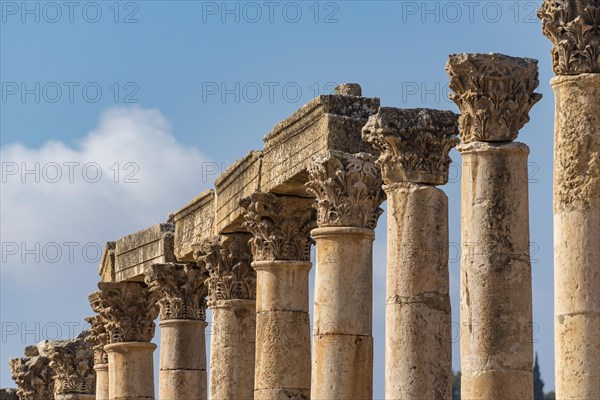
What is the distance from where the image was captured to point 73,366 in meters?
63.1

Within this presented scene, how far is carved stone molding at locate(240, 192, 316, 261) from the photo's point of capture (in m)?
39.5

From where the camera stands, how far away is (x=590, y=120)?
85.8ft

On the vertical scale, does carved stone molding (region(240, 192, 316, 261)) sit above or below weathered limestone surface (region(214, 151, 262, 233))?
below

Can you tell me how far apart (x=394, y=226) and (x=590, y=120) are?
7044mm

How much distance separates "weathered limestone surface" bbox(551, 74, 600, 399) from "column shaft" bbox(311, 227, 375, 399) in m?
9.56

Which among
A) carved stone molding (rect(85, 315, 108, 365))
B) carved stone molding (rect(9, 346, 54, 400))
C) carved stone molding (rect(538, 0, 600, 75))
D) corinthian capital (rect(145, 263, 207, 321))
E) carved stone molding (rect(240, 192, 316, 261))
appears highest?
carved stone molding (rect(538, 0, 600, 75))

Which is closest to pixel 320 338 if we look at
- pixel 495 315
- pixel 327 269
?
pixel 327 269

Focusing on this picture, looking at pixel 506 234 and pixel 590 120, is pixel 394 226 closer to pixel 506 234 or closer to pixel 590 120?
pixel 506 234

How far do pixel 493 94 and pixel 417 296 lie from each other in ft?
13.4

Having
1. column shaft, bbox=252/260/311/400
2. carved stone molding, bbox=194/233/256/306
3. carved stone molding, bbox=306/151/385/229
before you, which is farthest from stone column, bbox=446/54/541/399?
carved stone molding, bbox=194/233/256/306

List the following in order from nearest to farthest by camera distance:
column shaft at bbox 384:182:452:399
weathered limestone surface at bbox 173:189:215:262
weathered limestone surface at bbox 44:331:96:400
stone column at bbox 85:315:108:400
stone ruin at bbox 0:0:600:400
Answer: stone ruin at bbox 0:0:600:400
column shaft at bbox 384:182:452:399
weathered limestone surface at bbox 173:189:215:262
stone column at bbox 85:315:108:400
weathered limestone surface at bbox 44:331:96:400

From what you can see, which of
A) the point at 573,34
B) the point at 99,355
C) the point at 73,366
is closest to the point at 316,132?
the point at 573,34

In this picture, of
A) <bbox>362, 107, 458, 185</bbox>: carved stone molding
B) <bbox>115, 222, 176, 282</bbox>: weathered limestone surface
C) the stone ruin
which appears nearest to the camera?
the stone ruin

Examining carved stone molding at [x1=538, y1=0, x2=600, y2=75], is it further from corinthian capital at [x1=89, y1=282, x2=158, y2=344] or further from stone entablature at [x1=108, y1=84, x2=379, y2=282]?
corinthian capital at [x1=89, y1=282, x2=158, y2=344]
